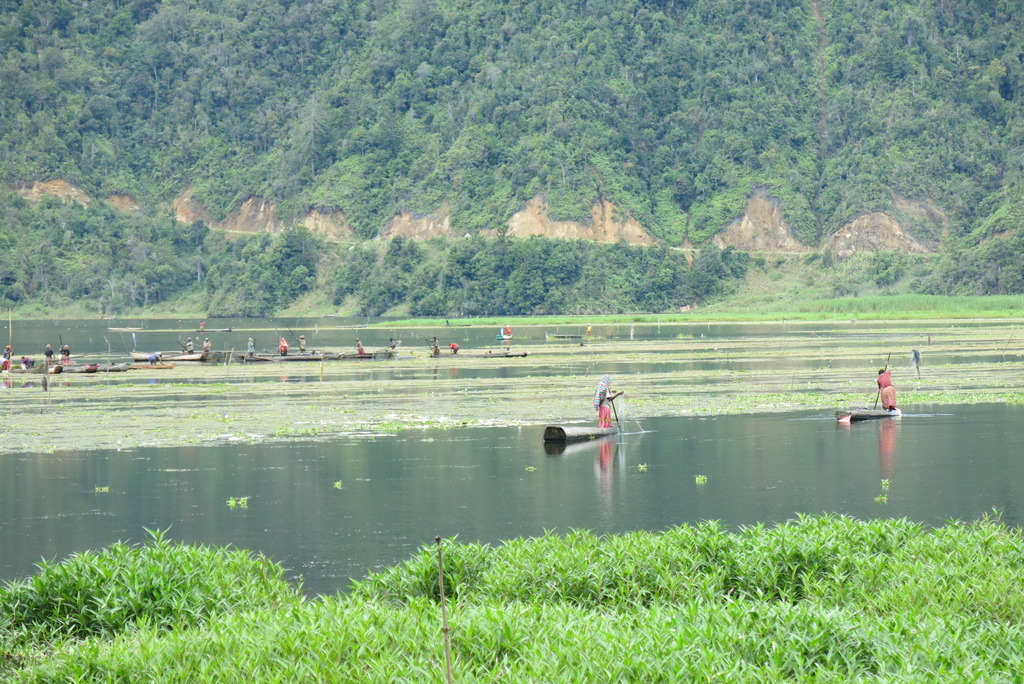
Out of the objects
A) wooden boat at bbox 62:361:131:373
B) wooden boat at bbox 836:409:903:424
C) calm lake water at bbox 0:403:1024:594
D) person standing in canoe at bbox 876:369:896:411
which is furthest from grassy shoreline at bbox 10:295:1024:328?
calm lake water at bbox 0:403:1024:594

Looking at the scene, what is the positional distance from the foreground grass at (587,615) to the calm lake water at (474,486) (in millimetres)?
3603

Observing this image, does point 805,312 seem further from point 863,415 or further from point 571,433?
point 571,433

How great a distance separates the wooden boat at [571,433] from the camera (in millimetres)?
33250

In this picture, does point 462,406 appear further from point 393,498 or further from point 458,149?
point 458,149

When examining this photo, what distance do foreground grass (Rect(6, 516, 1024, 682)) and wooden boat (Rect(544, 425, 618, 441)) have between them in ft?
52.8

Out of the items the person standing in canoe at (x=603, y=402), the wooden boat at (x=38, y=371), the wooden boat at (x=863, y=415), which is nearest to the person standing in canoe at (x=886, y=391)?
the wooden boat at (x=863, y=415)

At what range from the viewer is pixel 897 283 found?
154 metres

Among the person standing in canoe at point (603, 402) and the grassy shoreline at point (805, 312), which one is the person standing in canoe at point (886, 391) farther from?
the grassy shoreline at point (805, 312)

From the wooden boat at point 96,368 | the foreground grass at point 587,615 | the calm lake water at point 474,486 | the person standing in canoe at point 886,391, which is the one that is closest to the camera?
the foreground grass at point 587,615

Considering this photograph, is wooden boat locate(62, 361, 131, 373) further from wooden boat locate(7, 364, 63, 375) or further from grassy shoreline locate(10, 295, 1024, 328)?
grassy shoreline locate(10, 295, 1024, 328)

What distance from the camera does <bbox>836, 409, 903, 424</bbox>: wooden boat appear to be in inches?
1462

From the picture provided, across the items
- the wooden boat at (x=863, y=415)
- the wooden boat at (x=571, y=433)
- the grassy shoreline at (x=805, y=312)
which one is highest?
the wooden boat at (x=571, y=433)

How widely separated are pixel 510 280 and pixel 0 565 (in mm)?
141367

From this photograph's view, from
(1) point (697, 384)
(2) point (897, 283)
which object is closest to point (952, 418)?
(1) point (697, 384)
